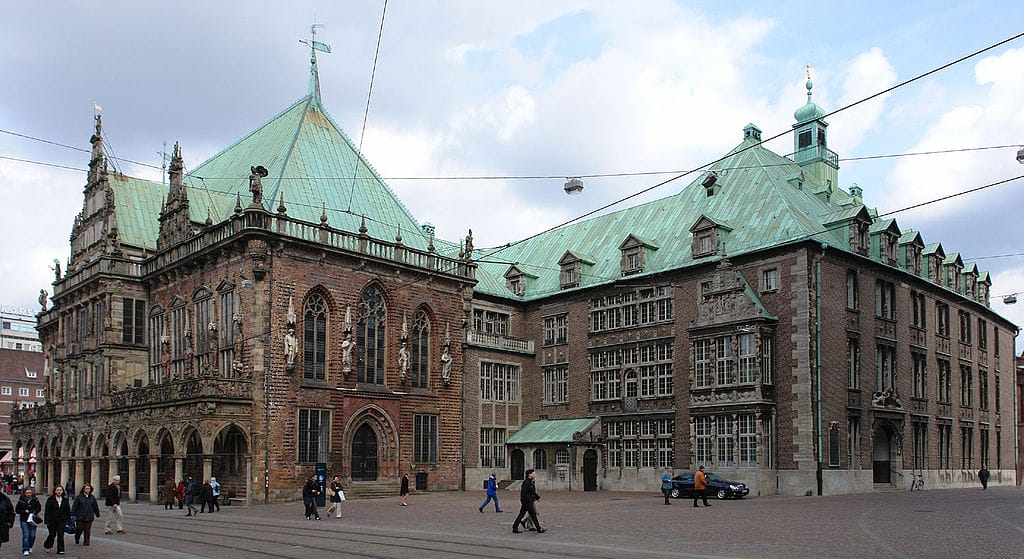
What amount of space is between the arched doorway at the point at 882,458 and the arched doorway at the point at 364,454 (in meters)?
→ 24.0

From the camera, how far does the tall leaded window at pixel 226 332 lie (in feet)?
139

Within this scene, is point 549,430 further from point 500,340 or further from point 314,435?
point 314,435

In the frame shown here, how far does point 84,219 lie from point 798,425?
4047 cm

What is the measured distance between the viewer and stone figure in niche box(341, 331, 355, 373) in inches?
1737

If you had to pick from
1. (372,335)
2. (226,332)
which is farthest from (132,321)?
(372,335)

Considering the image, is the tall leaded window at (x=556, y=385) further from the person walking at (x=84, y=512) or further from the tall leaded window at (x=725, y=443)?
the person walking at (x=84, y=512)

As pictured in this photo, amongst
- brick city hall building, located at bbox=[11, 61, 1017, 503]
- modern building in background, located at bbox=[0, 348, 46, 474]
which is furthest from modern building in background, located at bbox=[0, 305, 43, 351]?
brick city hall building, located at bbox=[11, 61, 1017, 503]

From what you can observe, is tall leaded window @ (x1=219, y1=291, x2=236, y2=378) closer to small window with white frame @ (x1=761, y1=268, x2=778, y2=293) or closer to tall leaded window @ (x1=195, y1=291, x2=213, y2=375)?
tall leaded window @ (x1=195, y1=291, x2=213, y2=375)

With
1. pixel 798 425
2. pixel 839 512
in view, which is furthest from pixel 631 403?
pixel 839 512

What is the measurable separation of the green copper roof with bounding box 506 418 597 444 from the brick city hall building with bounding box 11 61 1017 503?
21 centimetres

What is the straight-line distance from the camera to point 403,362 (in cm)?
4684

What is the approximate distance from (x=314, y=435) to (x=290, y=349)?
4.12 metres

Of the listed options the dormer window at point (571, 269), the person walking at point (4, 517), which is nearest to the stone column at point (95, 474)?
the dormer window at point (571, 269)

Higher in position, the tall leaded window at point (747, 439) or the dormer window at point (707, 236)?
the dormer window at point (707, 236)
